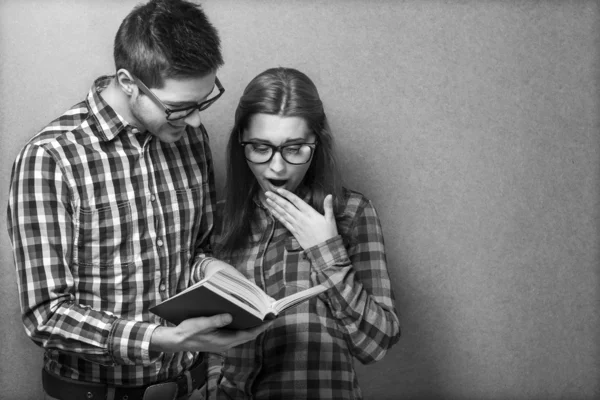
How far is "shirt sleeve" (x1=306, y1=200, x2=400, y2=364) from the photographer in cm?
179

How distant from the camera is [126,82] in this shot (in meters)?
1.70

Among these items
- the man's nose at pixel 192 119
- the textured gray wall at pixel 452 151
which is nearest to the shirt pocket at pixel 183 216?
the man's nose at pixel 192 119

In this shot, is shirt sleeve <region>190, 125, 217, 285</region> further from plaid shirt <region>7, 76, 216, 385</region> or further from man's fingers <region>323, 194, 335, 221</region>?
man's fingers <region>323, 194, 335, 221</region>

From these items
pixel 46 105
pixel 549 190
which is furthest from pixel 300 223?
pixel 549 190

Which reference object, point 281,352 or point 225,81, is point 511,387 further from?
point 225,81

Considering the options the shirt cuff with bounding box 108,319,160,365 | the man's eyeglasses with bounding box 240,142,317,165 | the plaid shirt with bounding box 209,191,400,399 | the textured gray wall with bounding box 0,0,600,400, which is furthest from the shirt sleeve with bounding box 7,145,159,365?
the textured gray wall with bounding box 0,0,600,400

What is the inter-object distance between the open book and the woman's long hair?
42 cm

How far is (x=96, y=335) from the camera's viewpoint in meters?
1.59

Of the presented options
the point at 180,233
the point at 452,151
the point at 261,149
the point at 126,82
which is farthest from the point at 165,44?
the point at 452,151

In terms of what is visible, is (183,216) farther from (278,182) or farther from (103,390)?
(103,390)

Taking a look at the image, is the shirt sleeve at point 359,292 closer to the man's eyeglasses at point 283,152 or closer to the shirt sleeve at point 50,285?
the man's eyeglasses at point 283,152

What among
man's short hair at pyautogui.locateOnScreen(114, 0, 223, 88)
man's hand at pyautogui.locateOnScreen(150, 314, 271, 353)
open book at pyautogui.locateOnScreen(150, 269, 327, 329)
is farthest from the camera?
man's short hair at pyautogui.locateOnScreen(114, 0, 223, 88)

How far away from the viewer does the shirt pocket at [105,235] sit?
5.52 feet

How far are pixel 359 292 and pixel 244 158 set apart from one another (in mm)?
498
